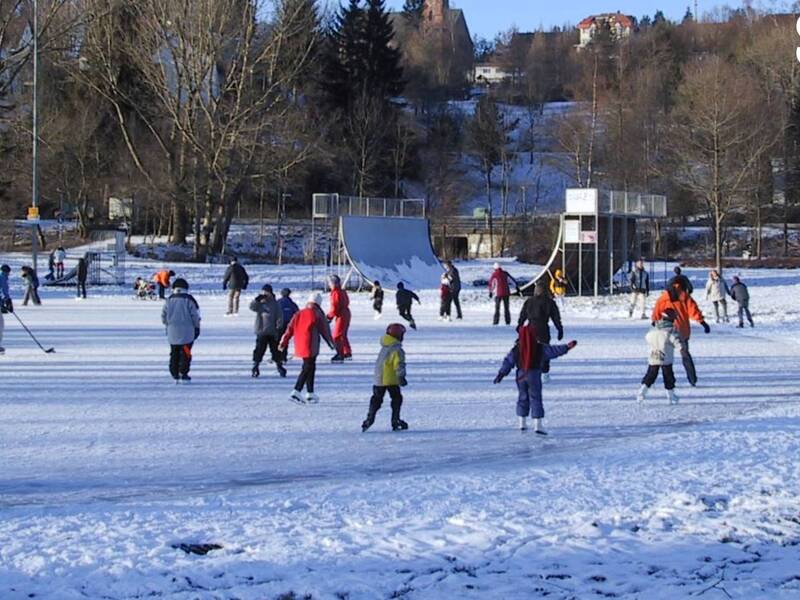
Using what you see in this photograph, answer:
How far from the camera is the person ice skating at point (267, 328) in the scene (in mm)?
15422

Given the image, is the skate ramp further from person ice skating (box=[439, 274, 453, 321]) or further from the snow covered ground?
the snow covered ground

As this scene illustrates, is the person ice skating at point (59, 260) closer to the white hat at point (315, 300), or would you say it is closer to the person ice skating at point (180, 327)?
the person ice skating at point (180, 327)

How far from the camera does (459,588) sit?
6164mm

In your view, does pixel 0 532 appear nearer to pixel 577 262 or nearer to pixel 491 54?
pixel 577 262

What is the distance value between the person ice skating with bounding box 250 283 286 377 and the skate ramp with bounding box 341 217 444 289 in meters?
23.8

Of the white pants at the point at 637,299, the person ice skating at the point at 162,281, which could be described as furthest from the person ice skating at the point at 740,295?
the person ice skating at the point at 162,281

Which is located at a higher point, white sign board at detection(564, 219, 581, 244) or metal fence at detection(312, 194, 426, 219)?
metal fence at detection(312, 194, 426, 219)

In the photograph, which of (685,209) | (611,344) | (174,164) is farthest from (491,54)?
(611,344)

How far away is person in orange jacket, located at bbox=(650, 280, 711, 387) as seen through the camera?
13.7m

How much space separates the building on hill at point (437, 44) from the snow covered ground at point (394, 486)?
249 feet

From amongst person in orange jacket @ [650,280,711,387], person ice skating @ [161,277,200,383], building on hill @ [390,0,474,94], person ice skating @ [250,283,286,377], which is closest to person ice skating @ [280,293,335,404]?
person ice skating @ [161,277,200,383]

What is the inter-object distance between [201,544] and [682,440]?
Answer: 18.5 ft

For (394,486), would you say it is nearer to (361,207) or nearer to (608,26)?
(361,207)

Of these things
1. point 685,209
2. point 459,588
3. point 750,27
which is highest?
point 750,27
